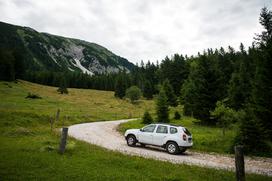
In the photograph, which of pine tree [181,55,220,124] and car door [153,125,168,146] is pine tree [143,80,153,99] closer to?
pine tree [181,55,220,124]

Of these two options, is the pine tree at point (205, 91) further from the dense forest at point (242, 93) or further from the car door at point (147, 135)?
the car door at point (147, 135)

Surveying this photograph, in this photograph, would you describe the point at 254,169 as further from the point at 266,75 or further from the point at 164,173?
the point at 266,75

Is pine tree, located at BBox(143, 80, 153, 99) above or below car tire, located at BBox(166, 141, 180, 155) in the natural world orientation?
above

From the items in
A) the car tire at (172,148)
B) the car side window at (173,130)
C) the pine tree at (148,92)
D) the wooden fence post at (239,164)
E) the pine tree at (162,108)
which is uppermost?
the pine tree at (148,92)

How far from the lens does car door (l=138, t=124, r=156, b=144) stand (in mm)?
19672

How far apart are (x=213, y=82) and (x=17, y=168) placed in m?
31.2

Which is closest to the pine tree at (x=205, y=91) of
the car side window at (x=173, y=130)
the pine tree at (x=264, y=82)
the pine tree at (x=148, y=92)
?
the pine tree at (x=264, y=82)

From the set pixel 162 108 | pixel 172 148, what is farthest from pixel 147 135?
pixel 162 108

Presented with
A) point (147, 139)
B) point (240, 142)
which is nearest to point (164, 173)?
point (147, 139)

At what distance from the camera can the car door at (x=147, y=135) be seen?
64.5 ft

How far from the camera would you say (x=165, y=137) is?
746 inches

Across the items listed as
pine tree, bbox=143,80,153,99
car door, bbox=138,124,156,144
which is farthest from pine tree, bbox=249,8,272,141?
pine tree, bbox=143,80,153,99

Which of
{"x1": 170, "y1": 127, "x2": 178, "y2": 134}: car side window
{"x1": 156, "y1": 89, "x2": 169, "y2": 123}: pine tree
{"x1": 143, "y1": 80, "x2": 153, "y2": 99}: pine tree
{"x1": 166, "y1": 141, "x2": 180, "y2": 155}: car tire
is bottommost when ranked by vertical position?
{"x1": 166, "y1": 141, "x2": 180, "y2": 155}: car tire

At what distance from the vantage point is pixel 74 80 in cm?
13800
